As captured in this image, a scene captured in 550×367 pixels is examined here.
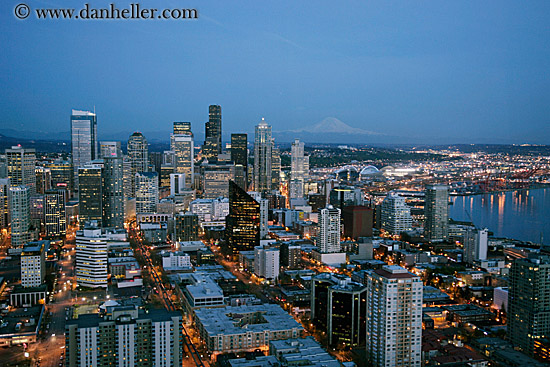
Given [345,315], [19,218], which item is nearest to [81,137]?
[19,218]

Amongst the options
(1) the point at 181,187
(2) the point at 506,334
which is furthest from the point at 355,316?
(1) the point at 181,187

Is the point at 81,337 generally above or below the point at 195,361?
above

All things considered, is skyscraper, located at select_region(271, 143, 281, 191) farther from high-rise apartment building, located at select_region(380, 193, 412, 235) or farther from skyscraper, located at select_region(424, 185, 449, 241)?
skyscraper, located at select_region(424, 185, 449, 241)

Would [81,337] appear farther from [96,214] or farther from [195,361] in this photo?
[96,214]

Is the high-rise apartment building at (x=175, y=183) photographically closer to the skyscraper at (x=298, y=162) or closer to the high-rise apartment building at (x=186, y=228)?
the skyscraper at (x=298, y=162)

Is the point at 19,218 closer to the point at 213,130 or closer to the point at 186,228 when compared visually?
the point at 186,228
